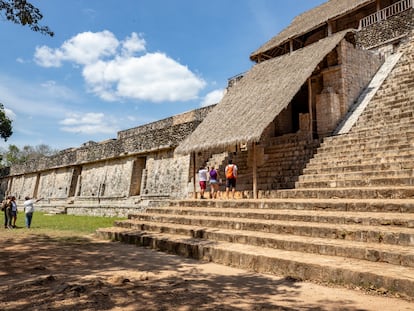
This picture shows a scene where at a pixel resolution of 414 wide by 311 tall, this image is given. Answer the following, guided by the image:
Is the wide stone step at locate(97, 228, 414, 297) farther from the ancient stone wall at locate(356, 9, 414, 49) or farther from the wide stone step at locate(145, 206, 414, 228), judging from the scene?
the ancient stone wall at locate(356, 9, 414, 49)

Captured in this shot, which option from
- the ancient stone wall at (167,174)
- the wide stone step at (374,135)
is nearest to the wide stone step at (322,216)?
the wide stone step at (374,135)

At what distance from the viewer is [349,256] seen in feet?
13.4

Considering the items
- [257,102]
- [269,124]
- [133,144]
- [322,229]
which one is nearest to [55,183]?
[133,144]

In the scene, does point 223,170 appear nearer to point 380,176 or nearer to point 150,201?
point 150,201

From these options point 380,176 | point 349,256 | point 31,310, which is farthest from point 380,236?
point 31,310

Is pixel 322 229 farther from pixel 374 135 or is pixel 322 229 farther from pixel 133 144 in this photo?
pixel 133 144

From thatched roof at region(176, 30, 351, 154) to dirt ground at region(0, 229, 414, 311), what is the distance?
4330mm

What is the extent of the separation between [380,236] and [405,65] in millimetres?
9922

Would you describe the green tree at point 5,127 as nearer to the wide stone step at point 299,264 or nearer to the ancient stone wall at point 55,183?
the ancient stone wall at point 55,183

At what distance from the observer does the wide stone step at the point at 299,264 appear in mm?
3270

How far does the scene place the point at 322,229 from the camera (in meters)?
4.93

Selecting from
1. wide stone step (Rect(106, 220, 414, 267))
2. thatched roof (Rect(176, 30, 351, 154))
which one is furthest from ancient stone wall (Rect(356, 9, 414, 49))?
wide stone step (Rect(106, 220, 414, 267))

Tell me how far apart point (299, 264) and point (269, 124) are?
187 inches

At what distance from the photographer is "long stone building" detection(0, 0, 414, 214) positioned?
9555mm
